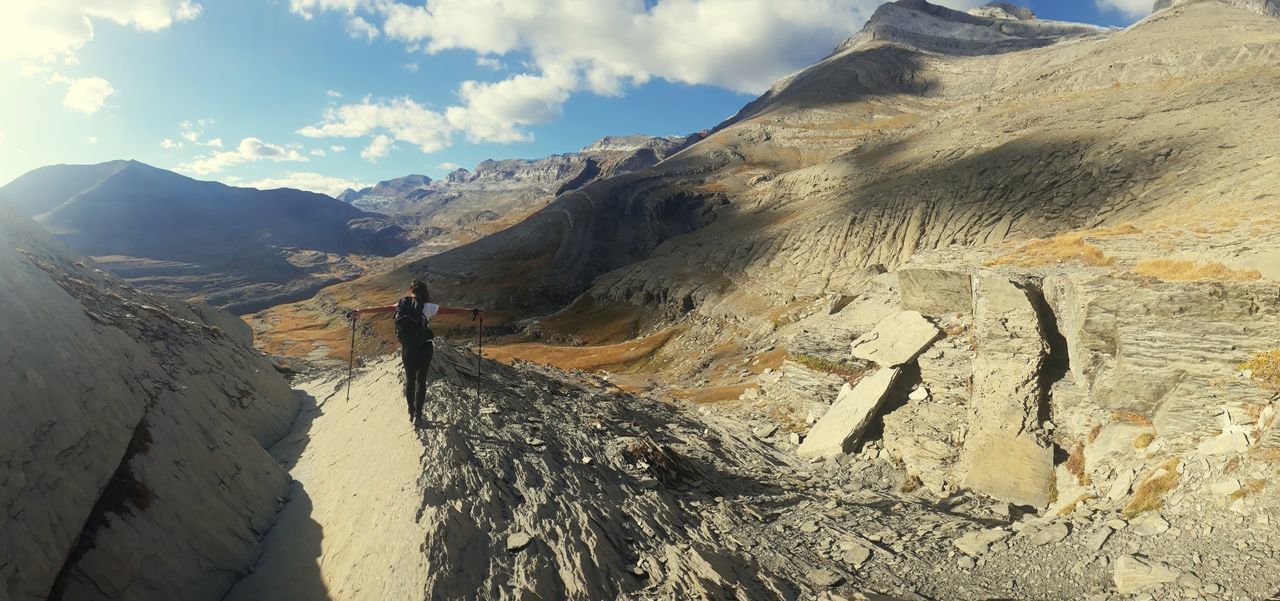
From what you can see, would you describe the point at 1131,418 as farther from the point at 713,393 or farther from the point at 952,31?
the point at 952,31

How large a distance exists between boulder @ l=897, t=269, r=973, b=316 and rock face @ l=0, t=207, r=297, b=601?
18.2 m

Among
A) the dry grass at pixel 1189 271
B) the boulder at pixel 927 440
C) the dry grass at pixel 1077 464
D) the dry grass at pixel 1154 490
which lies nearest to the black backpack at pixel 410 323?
the dry grass at pixel 1154 490

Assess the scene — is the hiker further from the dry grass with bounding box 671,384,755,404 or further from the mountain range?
the dry grass with bounding box 671,384,755,404

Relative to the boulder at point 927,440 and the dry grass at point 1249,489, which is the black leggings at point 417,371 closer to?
the boulder at point 927,440

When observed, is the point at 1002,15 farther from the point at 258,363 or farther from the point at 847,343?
the point at 258,363

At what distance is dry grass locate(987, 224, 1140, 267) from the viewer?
16.0 metres

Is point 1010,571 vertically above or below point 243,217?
below

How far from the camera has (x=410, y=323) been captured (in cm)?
883

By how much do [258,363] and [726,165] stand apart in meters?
99.1

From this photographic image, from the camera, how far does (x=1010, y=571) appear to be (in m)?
8.10

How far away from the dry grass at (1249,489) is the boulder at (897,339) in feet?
28.0

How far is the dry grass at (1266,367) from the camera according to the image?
28.1 ft

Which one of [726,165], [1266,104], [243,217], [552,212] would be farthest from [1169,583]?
[243,217]

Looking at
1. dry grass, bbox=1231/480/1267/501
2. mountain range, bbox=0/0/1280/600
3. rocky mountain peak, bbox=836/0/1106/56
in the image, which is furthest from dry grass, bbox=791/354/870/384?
rocky mountain peak, bbox=836/0/1106/56
